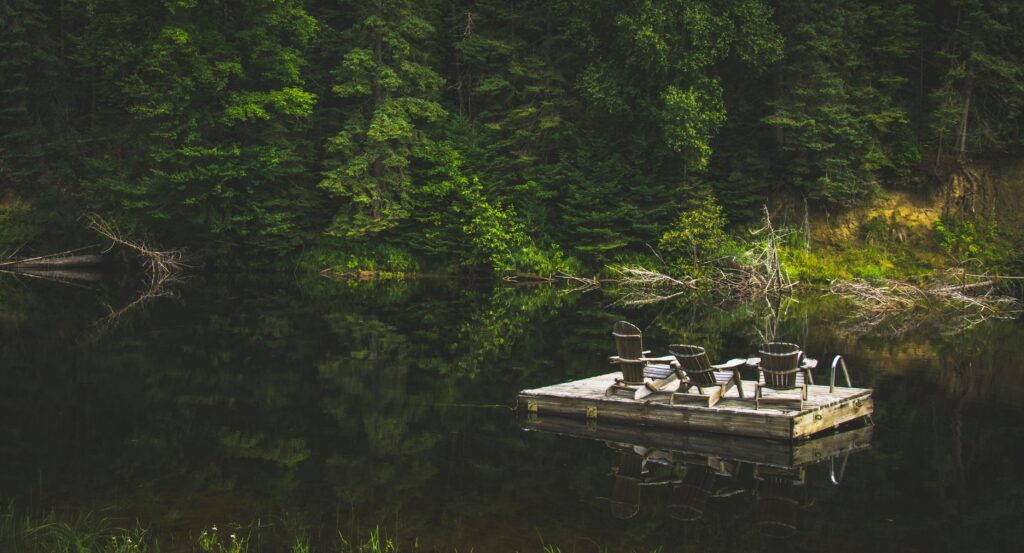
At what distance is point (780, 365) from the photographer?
10922 millimetres

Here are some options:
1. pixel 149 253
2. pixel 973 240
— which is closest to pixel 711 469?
pixel 973 240

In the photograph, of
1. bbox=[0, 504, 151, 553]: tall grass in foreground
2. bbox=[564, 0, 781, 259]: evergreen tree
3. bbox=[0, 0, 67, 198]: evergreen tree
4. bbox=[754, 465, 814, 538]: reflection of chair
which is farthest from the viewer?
bbox=[0, 0, 67, 198]: evergreen tree

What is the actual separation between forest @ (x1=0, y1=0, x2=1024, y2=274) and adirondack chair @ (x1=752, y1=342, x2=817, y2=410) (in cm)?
1954

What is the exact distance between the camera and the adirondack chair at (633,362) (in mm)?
11398

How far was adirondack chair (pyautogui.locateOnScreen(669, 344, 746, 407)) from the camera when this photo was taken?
10836 millimetres

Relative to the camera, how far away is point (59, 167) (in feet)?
115

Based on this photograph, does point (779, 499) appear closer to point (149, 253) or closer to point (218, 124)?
point (149, 253)

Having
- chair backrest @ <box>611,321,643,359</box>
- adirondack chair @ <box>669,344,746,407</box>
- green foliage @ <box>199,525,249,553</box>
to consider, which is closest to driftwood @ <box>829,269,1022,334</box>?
adirondack chair @ <box>669,344,746,407</box>

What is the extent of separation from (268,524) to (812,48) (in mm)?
28879

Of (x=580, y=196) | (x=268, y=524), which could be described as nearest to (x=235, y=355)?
(x=268, y=524)

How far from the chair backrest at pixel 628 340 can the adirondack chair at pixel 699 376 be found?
1.60 ft

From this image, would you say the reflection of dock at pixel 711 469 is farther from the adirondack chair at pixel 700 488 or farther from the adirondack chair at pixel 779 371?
the adirondack chair at pixel 779 371

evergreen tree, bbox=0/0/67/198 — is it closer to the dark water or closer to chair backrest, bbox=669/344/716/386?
the dark water

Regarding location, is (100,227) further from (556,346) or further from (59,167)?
(556,346)
